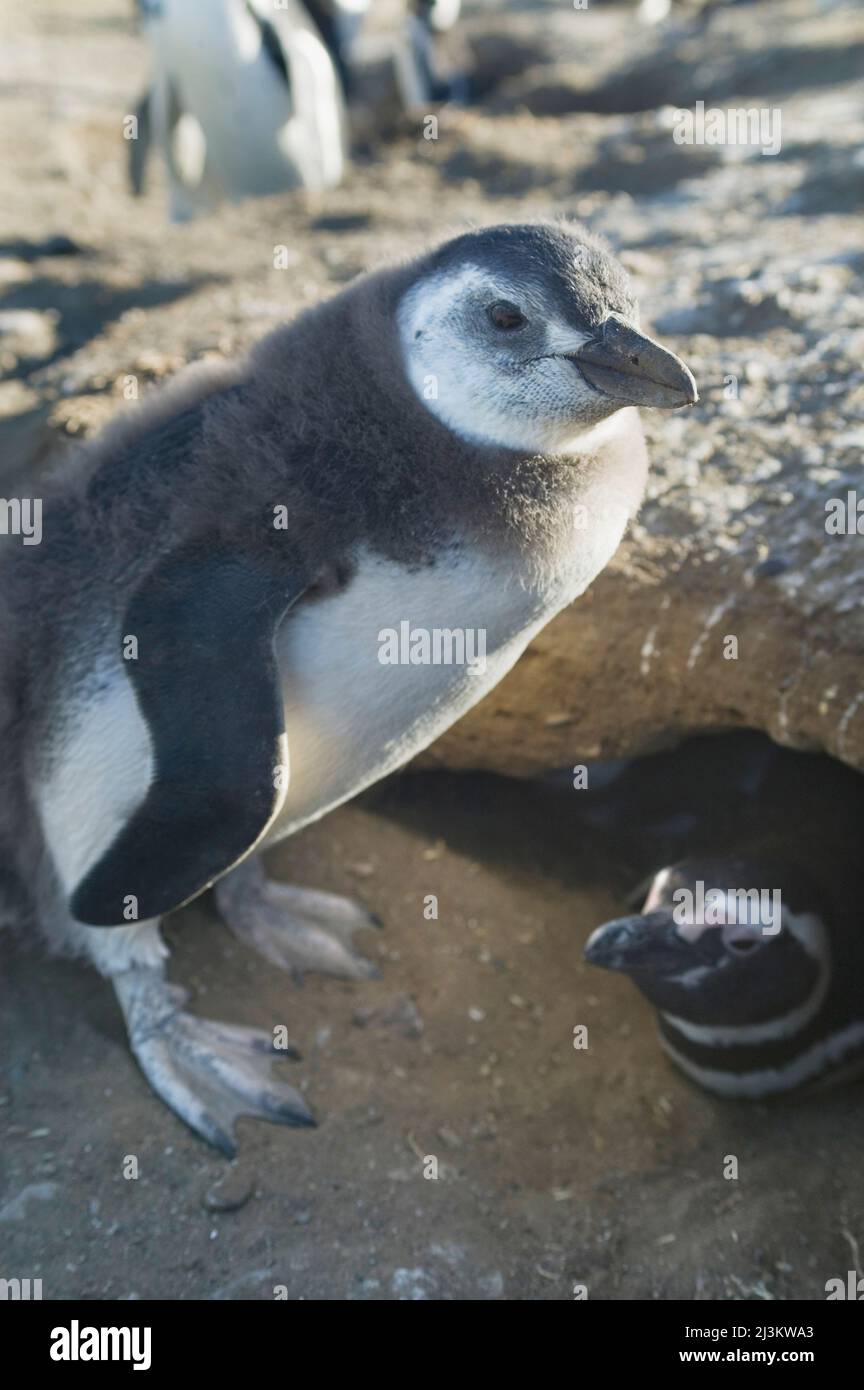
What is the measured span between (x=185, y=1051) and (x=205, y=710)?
2.59 feet

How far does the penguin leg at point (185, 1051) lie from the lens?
2.37m

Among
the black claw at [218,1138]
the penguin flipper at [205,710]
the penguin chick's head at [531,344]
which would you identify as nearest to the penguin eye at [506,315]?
the penguin chick's head at [531,344]

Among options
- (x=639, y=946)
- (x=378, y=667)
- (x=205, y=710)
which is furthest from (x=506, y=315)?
(x=639, y=946)

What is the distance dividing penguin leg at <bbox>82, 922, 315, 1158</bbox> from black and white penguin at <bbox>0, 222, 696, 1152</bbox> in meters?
0.03

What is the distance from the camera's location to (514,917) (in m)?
3.02

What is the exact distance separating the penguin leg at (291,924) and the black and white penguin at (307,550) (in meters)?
0.45

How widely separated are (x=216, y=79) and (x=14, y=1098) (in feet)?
21.6

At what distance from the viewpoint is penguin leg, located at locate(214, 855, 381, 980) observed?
8.96 ft

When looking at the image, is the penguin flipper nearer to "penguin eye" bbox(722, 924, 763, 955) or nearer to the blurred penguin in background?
"penguin eye" bbox(722, 924, 763, 955)

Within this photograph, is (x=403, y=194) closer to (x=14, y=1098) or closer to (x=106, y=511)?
(x=106, y=511)

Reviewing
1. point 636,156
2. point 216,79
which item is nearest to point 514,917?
point 636,156

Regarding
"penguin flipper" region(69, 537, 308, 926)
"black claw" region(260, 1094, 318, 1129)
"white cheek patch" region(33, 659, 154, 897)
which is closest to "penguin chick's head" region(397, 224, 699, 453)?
"penguin flipper" region(69, 537, 308, 926)

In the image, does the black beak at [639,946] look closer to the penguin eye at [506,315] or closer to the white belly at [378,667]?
the white belly at [378,667]

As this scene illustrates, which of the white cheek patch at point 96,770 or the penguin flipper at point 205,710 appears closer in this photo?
the penguin flipper at point 205,710
